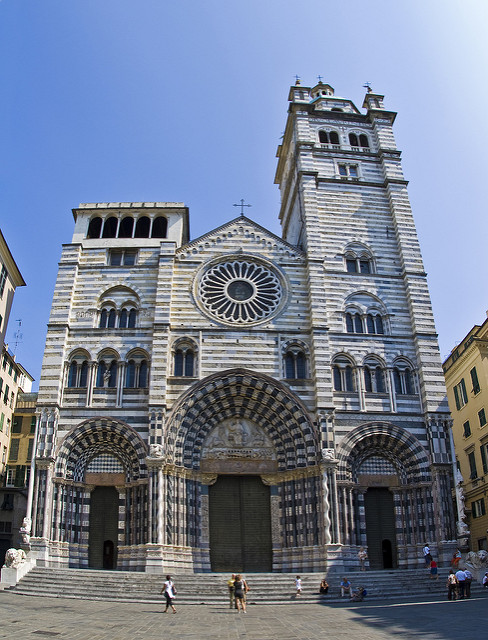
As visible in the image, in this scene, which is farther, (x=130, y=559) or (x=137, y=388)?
(x=137, y=388)

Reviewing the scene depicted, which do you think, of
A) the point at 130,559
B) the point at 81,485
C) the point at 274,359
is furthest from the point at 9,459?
the point at 274,359

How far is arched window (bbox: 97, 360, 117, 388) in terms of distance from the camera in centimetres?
2568

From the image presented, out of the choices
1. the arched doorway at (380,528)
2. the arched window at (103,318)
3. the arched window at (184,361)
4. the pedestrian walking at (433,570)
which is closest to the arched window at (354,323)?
the arched doorway at (380,528)

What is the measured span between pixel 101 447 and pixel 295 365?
9.16 meters

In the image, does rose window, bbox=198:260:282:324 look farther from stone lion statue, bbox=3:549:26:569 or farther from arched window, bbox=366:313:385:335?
stone lion statue, bbox=3:549:26:569

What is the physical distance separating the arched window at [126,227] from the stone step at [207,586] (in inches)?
635

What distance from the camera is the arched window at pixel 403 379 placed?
2664 cm

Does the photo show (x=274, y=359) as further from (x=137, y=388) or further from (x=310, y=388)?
(x=137, y=388)

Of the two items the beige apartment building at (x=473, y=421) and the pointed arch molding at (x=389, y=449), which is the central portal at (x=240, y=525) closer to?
the pointed arch molding at (x=389, y=449)

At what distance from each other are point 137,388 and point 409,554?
43.3ft

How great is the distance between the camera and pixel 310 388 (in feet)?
85.5

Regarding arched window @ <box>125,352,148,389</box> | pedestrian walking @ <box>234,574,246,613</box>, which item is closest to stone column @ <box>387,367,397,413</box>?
arched window @ <box>125,352,148,389</box>

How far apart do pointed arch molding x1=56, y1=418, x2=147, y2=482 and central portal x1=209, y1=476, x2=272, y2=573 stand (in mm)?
3484

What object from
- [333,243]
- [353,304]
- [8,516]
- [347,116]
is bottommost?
[8,516]
